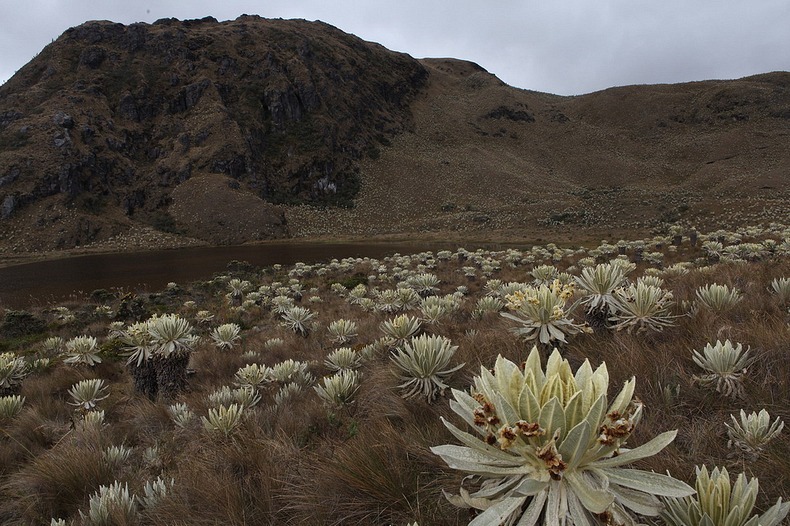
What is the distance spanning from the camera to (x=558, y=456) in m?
1.12

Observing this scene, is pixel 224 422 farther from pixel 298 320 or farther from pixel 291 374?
pixel 298 320

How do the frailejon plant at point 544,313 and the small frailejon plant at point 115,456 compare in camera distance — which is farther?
the small frailejon plant at point 115,456

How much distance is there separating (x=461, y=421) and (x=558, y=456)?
1362 millimetres

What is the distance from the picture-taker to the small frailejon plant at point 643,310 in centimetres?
307

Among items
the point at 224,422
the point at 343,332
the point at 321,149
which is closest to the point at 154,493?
the point at 224,422

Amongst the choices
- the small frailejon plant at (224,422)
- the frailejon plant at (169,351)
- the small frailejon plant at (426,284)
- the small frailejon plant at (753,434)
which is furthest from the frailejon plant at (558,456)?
the small frailejon plant at (426,284)

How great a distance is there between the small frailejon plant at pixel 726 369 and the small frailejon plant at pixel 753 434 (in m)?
0.40

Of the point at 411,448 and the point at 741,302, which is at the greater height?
the point at 741,302

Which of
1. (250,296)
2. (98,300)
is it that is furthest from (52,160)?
(250,296)

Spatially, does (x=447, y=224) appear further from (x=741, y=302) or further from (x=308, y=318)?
(x=741, y=302)

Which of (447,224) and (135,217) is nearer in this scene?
(447,224)

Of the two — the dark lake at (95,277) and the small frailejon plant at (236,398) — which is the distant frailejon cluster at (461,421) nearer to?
the small frailejon plant at (236,398)

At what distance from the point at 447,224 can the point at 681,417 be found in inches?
1825

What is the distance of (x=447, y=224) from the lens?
4791 cm
